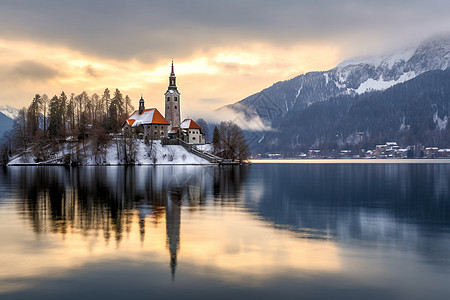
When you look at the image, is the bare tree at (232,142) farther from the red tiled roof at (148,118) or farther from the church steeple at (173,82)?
the church steeple at (173,82)

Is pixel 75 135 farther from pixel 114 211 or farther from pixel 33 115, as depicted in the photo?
pixel 114 211

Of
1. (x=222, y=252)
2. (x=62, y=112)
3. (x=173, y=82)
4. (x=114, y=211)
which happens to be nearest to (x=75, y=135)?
(x=62, y=112)

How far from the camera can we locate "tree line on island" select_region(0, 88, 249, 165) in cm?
15200

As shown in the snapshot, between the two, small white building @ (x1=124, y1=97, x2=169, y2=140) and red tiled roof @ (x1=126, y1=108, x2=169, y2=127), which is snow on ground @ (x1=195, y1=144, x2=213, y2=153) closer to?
small white building @ (x1=124, y1=97, x2=169, y2=140)

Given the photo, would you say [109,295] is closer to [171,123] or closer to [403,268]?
[403,268]

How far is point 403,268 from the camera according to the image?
1620 centimetres

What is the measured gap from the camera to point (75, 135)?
159500mm

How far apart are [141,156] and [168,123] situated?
2256 centimetres

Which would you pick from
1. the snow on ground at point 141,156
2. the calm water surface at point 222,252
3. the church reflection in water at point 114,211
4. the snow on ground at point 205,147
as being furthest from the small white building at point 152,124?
the calm water surface at point 222,252

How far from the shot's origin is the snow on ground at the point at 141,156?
493ft

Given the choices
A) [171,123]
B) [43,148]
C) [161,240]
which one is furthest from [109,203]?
[171,123]

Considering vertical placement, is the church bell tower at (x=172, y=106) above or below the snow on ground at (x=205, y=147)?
above

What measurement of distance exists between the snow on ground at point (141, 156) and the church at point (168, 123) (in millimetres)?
7062

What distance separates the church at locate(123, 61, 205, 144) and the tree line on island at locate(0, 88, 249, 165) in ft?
16.8
